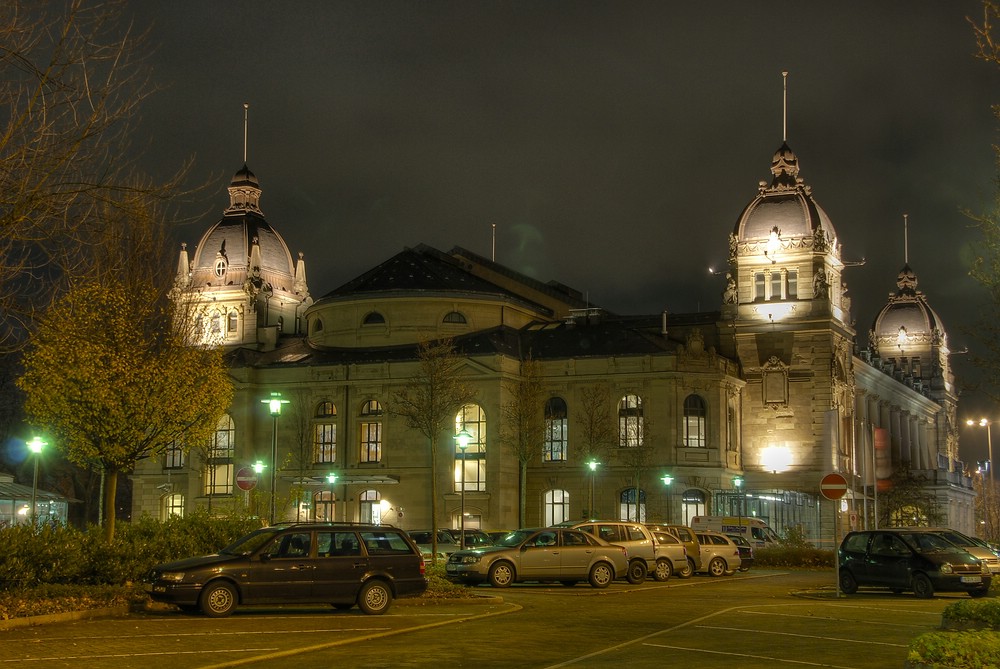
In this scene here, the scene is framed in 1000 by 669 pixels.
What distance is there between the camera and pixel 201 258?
356 ft

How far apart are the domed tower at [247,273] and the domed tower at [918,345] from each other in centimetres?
6439

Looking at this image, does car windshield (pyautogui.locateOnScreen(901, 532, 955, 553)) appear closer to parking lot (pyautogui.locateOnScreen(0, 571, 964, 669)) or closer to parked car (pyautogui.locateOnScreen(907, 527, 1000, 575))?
parked car (pyautogui.locateOnScreen(907, 527, 1000, 575))

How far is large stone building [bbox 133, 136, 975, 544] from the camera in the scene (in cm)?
7812

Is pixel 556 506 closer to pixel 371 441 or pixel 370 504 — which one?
pixel 370 504

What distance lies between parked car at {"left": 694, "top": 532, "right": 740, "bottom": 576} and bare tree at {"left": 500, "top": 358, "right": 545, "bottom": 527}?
28.1m

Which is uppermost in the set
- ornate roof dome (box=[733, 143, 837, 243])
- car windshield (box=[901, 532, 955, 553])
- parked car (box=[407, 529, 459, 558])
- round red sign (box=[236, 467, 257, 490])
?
ornate roof dome (box=[733, 143, 837, 243])

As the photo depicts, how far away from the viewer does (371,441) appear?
82375 millimetres

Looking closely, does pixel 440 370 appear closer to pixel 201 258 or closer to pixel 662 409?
pixel 662 409

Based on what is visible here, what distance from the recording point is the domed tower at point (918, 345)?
469 ft

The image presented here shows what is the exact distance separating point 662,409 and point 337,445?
1997cm

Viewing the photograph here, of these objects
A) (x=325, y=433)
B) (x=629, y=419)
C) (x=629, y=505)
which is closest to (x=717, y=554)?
(x=629, y=505)

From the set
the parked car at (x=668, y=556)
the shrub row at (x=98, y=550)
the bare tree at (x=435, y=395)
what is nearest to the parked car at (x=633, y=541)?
the parked car at (x=668, y=556)

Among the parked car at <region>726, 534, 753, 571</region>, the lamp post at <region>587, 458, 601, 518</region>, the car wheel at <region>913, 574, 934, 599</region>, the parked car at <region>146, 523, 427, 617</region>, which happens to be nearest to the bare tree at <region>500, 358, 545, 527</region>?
the lamp post at <region>587, 458, 601, 518</region>

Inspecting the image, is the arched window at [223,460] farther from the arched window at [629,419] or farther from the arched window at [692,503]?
the arched window at [692,503]
